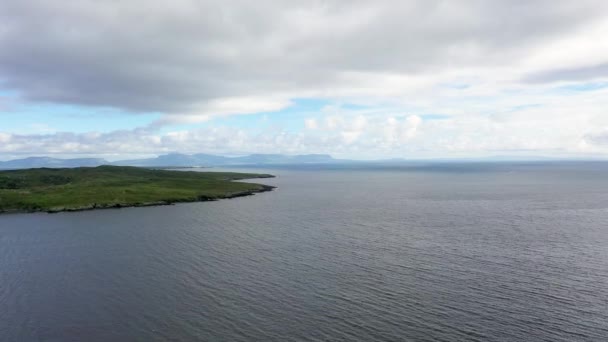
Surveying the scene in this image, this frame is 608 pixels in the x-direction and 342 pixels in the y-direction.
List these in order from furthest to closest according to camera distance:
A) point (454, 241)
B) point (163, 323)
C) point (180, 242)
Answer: point (180, 242) < point (454, 241) < point (163, 323)

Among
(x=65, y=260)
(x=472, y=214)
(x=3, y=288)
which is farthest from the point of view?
(x=472, y=214)

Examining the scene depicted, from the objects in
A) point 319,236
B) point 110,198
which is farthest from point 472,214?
point 110,198

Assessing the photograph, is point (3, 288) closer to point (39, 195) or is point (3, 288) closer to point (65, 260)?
point (65, 260)

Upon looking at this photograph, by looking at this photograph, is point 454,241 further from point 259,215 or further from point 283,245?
point 259,215

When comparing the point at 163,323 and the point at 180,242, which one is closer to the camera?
the point at 163,323

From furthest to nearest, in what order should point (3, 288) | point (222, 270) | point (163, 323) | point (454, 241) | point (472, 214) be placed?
point (472, 214) < point (454, 241) < point (222, 270) < point (3, 288) < point (163, 323)

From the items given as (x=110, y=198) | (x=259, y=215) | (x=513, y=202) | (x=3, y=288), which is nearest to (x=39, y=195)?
(x=110, y=198)

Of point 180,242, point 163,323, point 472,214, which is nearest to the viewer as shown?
point 163,323
